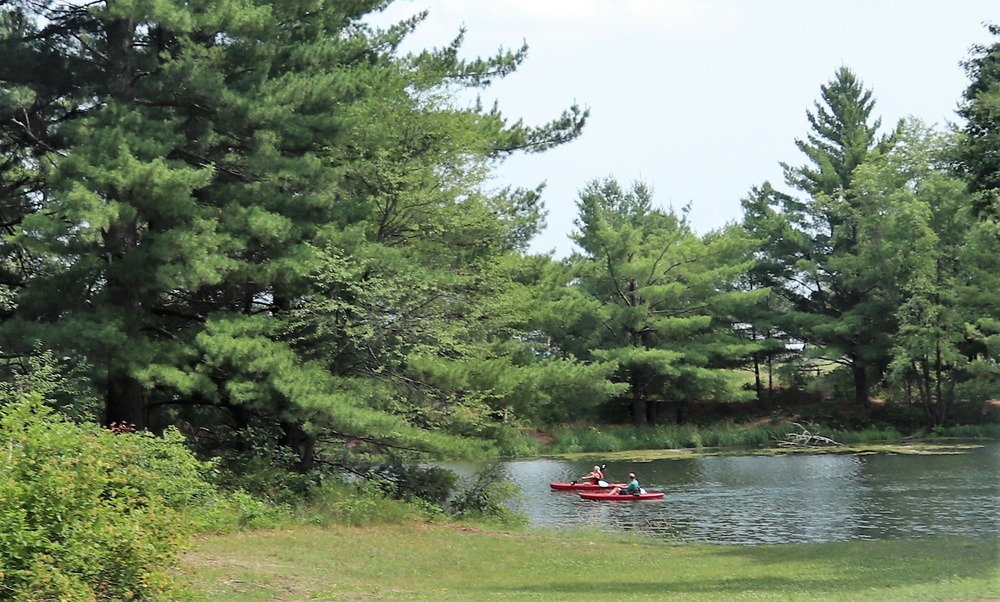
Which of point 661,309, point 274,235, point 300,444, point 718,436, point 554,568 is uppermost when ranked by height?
point 661,309

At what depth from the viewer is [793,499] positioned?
87.5 feet

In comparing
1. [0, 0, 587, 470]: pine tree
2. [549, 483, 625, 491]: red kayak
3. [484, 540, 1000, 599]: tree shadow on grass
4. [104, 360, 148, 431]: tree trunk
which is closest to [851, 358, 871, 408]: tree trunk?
[549, 483, 625, 491]: red kayak

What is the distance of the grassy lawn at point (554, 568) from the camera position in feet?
36.1

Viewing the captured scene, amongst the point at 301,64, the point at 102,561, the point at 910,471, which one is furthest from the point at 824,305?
the point at 102,561

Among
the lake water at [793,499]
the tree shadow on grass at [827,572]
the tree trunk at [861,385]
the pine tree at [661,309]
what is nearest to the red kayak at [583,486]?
the lake water at [793,499]

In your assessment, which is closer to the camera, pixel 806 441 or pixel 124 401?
pixel 124 401

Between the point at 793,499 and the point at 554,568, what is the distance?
13.9 metres

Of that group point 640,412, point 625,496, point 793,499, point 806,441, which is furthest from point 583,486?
point 640,412

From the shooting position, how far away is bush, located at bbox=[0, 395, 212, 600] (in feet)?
25.0

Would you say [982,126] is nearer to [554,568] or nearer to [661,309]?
[554,568]

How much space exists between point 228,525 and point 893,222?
39.4 meters

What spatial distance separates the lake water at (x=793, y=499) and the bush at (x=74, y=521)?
13.6m

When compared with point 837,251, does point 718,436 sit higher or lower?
lower

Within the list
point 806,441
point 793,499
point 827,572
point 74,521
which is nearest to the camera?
point 74,521
